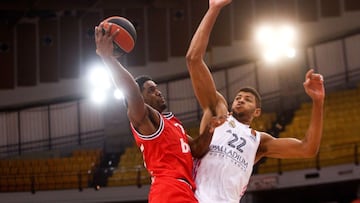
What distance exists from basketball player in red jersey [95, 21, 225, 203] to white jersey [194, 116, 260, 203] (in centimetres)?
9

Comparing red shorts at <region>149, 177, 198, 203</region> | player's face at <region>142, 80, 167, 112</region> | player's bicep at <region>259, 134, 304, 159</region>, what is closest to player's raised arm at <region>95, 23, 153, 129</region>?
player's face at <region>142, 80, 167, 112</region>

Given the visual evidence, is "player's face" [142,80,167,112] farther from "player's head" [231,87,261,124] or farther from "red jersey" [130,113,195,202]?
"player's head" [231,87,261,124]

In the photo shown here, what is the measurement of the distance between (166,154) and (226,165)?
0.45 m

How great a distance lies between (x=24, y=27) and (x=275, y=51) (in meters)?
7.66

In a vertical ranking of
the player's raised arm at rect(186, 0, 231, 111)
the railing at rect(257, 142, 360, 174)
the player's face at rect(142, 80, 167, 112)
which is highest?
the player's raised arm at rect(186, 0, 231, 111)

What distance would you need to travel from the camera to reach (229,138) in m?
4.59

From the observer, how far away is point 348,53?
58.1 ft

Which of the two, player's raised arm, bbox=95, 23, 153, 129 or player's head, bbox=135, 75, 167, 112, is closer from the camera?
player's raised arm, bbox=95, 23, 153, 129

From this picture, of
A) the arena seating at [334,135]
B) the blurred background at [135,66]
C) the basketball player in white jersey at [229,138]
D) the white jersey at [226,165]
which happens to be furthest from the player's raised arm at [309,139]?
the blurred background at [135,66]

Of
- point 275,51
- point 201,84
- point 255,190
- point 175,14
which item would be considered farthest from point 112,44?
point 175,14

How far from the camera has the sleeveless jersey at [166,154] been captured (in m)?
4.29

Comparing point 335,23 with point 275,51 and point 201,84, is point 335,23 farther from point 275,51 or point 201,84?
point 201,84

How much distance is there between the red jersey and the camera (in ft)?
14.0

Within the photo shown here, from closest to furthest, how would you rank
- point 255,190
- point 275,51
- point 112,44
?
point 112,44 → point 255,190 → point 275,51
